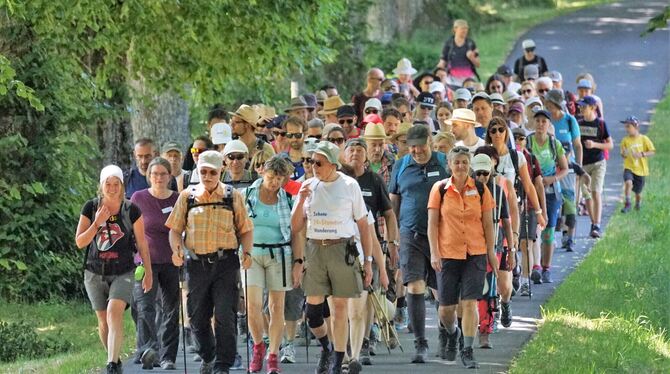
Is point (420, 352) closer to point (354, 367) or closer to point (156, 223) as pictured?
point (354, 367)

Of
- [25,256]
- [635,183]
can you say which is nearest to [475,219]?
[25,256]

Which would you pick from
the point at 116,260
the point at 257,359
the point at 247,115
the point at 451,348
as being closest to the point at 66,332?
the point at 247,115

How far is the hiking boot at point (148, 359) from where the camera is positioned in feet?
43.2

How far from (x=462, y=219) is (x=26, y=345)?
5.74 meters

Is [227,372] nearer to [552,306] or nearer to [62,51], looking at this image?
[552,306]

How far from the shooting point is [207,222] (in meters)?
12.3

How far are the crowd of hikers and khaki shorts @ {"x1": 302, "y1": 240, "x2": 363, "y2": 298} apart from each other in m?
0.01

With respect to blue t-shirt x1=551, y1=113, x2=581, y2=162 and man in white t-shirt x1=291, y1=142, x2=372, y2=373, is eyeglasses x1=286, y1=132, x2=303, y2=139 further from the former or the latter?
blue t-shirt x1=551, y1=113, x2=581, y2=162

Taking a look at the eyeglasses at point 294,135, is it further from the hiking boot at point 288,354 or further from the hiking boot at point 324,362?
the hiking boot at point 324,362

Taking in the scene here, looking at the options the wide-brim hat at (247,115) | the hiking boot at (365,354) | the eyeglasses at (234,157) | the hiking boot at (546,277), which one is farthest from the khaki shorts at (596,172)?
the eyeglasses at (234,157)

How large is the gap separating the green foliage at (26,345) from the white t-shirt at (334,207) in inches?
197

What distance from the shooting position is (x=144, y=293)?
44.0 feet

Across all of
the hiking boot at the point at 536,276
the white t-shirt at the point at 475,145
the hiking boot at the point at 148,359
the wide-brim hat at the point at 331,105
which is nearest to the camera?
the hiking boot at the point at 148,359

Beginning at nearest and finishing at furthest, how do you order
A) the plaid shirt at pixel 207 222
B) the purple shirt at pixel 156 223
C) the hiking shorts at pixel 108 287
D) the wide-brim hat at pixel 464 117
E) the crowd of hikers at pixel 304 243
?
the plaid shirt at pixel 207 222, the crowd of hikers at pixel 304 243, the hiking shorts at pixel 108 287, the purple shirt at pixel 156 223, the wide-brim hat at pixel 464 117
